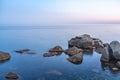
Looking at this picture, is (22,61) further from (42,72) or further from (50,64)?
(42,72)

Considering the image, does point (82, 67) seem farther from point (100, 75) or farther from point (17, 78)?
point (17, 78)

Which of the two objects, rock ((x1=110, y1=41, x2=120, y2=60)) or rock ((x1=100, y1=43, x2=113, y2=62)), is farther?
rock ((x1=100, y1=43, x2=113, y2=62))

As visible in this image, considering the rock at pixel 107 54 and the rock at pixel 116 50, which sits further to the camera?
the rock at pixel 107 54

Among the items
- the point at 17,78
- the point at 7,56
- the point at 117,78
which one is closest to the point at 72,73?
the point at 117,78

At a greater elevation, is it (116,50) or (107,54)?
(116,50)

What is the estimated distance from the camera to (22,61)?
46.9 m

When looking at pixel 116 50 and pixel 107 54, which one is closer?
pixel 116 50

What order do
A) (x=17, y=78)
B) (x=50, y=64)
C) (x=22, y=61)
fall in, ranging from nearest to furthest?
1. (x=17, y=78)
2. (x=50, y=64)
3. (x=22, y=61)

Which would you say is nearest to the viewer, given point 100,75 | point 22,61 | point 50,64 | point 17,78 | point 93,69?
point 17,78

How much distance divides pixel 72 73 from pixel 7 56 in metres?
21.3

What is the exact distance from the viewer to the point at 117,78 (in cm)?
3438

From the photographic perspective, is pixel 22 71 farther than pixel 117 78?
Yes

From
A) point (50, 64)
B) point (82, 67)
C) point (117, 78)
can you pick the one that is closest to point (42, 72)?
point (50, 64)

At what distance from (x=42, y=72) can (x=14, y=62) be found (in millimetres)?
11922
